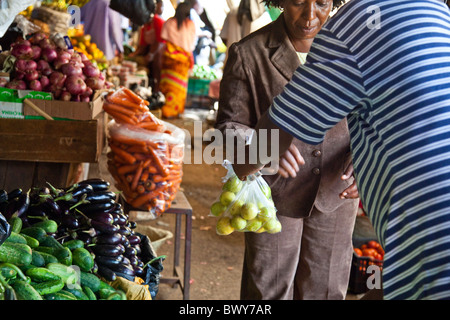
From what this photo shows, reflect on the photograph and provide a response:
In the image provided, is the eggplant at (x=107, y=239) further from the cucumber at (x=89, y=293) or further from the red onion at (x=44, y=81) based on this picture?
the red onion at (x=44, y=81)

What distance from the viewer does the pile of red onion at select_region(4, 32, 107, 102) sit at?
3303 millimetres

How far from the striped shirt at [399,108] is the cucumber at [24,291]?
98cm

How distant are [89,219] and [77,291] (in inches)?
18.6

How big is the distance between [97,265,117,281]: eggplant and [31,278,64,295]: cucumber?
0.97 feet

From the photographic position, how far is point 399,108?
122cm

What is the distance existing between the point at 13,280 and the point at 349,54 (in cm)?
126

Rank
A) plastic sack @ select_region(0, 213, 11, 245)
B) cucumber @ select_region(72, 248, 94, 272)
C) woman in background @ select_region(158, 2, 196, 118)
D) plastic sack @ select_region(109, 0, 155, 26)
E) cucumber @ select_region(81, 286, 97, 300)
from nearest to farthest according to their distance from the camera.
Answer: plastic sack @ select_region(0, 213, 11, 245)
cucumber @ select_region(81, 286, 97, 300)
cucumber @ select_region(72, 248, 94, 272)
plastic sack @ select_region(109, 0, 155, 26)
woman in background @ select_region(158, 2, 196, 118)

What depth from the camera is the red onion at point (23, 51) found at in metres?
3.41

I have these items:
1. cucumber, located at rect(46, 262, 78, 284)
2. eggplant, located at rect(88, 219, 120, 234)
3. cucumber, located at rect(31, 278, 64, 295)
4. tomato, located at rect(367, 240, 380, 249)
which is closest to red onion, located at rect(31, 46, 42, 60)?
eggplant, located at rect(88, 219, 120, 234)

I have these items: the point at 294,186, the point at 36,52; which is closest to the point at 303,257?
the point at 294,186

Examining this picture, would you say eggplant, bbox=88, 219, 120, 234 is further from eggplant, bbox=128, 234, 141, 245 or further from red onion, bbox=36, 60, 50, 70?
red onion, bbox=36, 60, 50, 70

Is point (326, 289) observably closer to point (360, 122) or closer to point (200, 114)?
point (360, 122)

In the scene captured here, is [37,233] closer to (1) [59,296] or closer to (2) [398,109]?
(1) [59,296]

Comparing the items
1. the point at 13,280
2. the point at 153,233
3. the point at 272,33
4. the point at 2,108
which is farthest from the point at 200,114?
the point at 13,280
